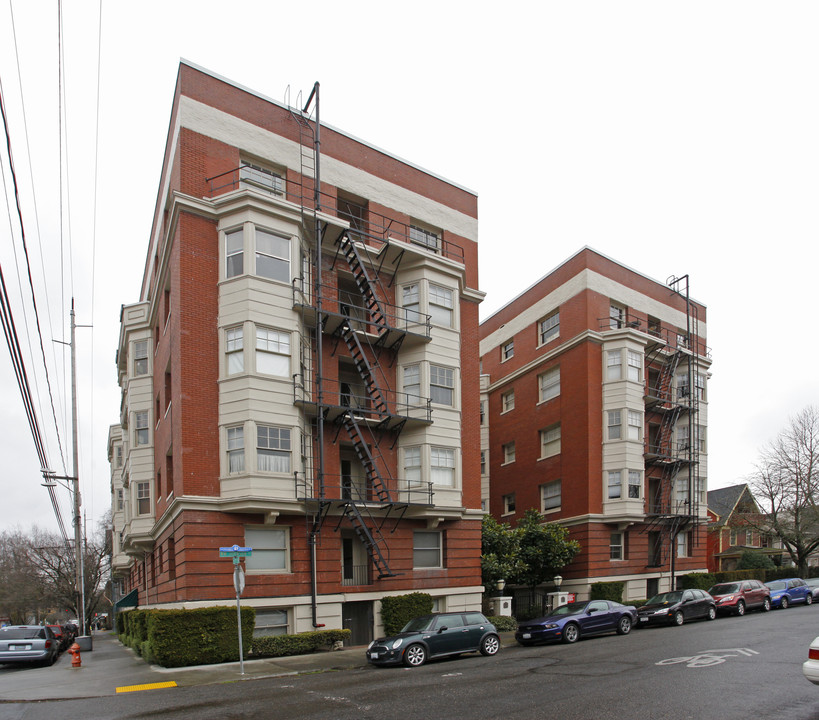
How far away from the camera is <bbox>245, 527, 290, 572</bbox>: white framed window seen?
70.5 ft

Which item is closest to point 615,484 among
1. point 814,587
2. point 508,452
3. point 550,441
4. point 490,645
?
point 550,441

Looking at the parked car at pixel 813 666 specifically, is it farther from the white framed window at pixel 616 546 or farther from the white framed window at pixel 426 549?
the white framed window at pixel 616 546

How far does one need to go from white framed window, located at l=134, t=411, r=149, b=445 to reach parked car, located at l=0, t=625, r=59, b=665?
868 centimetres

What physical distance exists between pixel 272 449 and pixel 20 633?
10.8 m

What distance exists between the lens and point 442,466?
2602 centimetres

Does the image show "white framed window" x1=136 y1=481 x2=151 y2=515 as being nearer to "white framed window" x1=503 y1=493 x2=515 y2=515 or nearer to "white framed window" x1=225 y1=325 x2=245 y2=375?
"white framed window" x1=225 y1=325 x2=245 y2=375

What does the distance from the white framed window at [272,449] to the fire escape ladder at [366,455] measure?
91.5 inches

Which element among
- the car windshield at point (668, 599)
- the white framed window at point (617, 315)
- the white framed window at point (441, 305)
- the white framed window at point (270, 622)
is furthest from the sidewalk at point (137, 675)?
the white framed window at point (617, 315)

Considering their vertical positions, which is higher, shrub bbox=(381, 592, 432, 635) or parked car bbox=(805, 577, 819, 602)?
shrub bbox=(381, 592, 432, 635)

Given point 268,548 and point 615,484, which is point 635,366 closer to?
point 615,484

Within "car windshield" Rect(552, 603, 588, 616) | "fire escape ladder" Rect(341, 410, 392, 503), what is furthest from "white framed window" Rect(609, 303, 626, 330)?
"car windshield" Rect(552, 603, 588, 616)

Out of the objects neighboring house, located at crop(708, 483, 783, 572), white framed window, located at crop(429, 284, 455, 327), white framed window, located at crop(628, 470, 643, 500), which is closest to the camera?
white framed window, located at crop(429, 284, 455, 327)

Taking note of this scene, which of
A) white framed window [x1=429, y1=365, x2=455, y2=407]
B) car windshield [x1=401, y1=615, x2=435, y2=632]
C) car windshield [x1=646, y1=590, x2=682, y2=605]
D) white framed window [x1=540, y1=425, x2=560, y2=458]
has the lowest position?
car windshield [x1=646, y1=590, x2=682, y2=605]

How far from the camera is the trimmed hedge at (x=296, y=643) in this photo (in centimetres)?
1991
